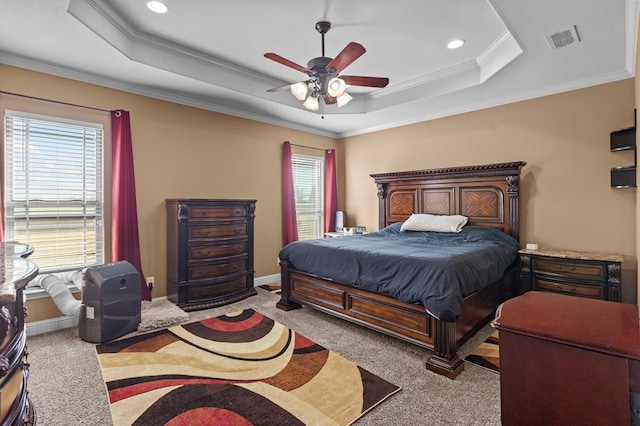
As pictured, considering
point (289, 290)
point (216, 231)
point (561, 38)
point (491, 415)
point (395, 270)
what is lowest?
point (491, 415)

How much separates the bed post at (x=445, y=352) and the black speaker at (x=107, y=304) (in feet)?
9.13

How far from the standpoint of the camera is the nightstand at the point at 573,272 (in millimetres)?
3158

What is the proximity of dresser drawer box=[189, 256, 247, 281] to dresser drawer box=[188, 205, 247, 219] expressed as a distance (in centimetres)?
59

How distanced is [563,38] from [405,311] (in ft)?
9.27

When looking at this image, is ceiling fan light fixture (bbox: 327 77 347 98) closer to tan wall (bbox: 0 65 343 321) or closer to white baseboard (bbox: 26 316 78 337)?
tan wall (bbox: 0 65 343 321)

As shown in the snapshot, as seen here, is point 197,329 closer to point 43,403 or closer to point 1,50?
point 43,403

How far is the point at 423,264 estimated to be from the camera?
262 cm

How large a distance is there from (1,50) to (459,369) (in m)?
4.86

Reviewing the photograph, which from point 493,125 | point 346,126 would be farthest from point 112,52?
point 493,125

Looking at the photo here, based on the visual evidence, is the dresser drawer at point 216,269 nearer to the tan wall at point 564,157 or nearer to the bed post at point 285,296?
the bed post at point 285,296

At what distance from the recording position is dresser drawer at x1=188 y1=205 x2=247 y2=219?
153 inches

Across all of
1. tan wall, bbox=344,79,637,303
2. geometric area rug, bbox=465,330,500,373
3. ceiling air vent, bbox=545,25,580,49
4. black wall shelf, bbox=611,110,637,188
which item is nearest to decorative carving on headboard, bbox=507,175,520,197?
tan wall, bbox=344,79,637,303

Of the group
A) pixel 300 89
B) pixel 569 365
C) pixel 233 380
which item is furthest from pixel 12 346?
pixel 300 89

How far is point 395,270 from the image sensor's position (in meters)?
2.78
